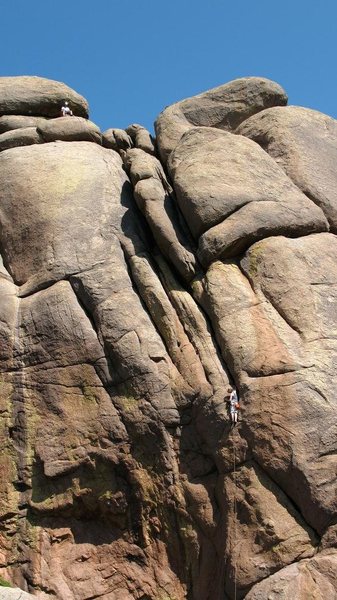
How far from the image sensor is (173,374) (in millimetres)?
21656

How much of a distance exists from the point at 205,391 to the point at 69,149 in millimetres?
9207

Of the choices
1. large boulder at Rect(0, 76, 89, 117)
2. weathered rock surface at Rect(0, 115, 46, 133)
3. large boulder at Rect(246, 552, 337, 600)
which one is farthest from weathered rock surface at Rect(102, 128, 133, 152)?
large boulder at Rect(246, 552, 337, 600)

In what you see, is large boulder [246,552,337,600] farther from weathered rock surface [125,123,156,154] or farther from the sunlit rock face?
weathered rock surface [125,123,156,154]

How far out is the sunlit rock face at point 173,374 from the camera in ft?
64.0

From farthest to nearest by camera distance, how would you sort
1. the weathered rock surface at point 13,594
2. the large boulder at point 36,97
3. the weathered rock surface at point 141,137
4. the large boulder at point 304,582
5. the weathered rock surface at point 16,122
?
1. the large boulder at point 36,97
2. the weathered rock surface at point 16,122
3. the weathered rock surface at point 141,137
4. the weathered rock surface at point 13,594
5. the large boulder at point 304,582

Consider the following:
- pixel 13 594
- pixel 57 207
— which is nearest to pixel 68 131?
pixel 57 207

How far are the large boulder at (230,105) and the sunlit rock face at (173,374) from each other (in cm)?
227

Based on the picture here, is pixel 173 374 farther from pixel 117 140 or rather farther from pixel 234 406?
pixel 117 140

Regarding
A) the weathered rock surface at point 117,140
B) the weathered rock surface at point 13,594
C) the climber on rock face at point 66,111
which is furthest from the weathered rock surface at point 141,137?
the weathered rock surface at point 13,594

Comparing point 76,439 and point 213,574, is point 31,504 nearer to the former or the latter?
point 76,439

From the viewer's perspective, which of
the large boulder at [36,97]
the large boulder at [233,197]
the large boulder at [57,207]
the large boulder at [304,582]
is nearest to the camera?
the large boulder at [304,582]

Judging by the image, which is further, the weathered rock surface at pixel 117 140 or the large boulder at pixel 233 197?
the weathered rock surface at pixel 117 140

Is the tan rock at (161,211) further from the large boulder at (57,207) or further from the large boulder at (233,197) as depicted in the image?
the large boulder at (57,207)

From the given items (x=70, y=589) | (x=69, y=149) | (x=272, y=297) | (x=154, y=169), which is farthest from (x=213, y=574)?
(x=69, y=149)
